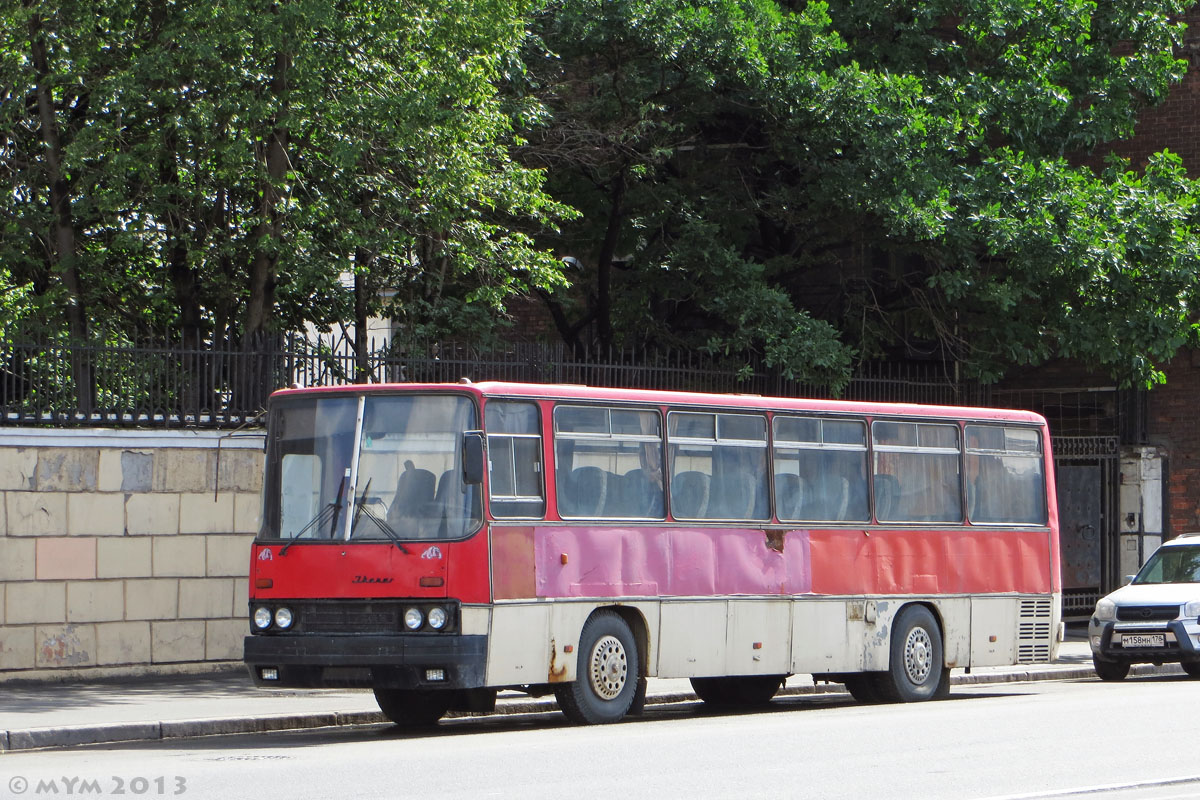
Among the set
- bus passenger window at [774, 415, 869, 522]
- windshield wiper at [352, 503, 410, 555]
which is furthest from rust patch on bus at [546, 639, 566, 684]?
bus passenger window at [774, 415, 869, 522]

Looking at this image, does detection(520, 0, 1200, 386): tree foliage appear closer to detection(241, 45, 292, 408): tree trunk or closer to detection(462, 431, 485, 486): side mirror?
detection(241, 45, 292, 408): tree trunk

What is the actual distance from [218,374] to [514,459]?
531cm

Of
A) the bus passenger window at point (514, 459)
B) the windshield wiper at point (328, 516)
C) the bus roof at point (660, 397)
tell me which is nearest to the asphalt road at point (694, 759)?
the windshield wiper at point (328, 516)

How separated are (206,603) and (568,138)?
27.9 feet

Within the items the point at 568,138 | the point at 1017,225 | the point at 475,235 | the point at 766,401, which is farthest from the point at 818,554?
the point at 568,138

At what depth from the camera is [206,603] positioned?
17.9 meters

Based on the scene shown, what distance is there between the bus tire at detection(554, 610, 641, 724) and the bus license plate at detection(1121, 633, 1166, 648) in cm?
780

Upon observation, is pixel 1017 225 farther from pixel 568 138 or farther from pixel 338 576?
pixel 338 576

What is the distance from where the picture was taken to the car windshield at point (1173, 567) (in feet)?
68.2

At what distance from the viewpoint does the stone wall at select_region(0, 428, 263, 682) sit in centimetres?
1662

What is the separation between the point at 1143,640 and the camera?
1956cm

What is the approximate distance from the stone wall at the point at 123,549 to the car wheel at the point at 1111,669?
382 inches

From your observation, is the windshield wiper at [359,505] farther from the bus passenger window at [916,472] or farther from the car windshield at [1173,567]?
the car windshield at [1173,567]

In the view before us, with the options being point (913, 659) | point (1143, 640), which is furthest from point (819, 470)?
point (1143, 640)
